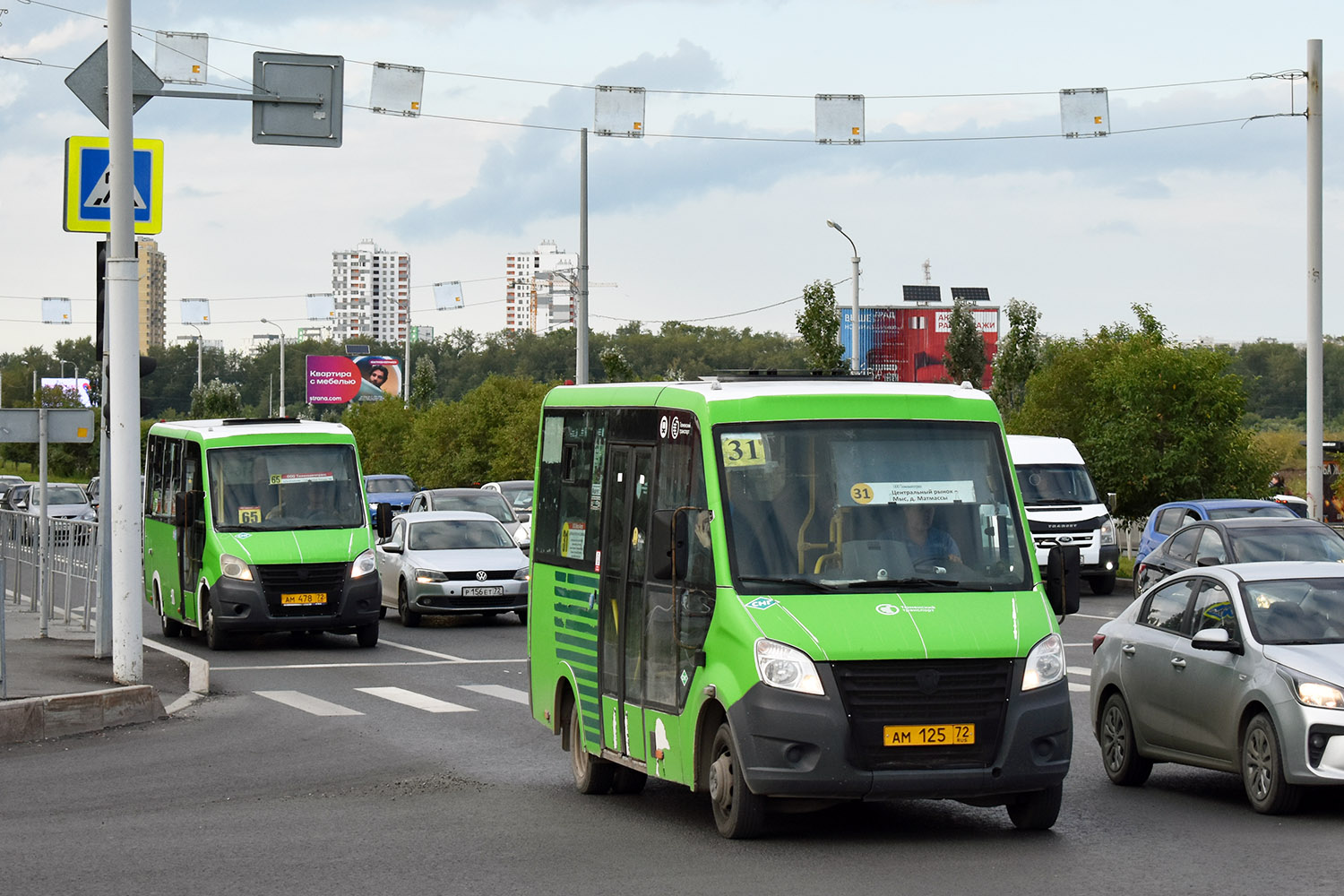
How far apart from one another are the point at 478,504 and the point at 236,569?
34.7 ft

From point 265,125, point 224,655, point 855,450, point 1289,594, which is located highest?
point 265,125

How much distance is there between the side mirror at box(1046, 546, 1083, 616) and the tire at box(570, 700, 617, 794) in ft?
9.48

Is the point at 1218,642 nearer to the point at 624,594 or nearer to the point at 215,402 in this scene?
the point at 624,594

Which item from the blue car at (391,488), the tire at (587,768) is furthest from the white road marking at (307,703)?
the blue car at (391,488)

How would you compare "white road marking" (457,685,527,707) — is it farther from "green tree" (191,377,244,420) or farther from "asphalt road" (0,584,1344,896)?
"green tree" (191,377,244,420)

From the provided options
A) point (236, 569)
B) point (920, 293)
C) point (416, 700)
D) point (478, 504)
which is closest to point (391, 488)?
point (478, 504)

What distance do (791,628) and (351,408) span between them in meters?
82.0

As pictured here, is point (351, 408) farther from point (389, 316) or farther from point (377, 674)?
point (389, 316)

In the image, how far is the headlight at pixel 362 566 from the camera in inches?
902

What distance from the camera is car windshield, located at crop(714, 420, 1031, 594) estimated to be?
9.67 m

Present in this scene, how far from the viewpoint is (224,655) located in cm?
2238

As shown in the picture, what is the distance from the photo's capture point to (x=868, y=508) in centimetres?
985

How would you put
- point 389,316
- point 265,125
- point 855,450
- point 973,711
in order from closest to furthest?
point 973,711, point 855,450, point 265,125, point 389,316

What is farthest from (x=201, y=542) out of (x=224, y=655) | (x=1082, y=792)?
(x=1082, y=792)
